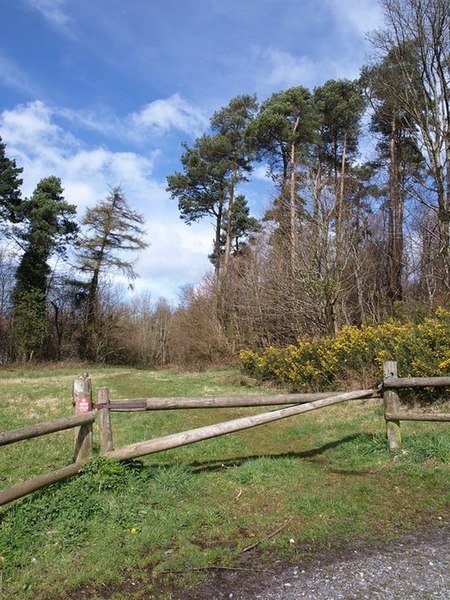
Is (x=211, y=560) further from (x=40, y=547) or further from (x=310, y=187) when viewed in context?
(x=310, y=187)

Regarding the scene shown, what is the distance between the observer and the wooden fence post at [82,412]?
15.8 ft

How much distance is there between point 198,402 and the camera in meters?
5.40

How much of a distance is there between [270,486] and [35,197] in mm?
34717

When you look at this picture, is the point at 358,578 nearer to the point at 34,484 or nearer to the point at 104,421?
the point at 34,484

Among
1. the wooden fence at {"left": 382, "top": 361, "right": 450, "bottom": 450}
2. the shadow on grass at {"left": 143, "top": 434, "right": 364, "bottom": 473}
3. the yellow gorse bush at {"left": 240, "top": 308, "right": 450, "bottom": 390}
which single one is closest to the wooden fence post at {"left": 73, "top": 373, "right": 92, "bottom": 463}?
the shadow on grass at {"left": 143, "top": 434, "right": 364, "bottom": 473}

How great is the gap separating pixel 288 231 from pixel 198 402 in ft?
51.4

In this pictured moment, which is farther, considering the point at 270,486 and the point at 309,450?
the point at 309,450

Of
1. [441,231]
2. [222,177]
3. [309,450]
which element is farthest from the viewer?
[222,177]

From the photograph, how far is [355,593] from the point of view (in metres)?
2.94

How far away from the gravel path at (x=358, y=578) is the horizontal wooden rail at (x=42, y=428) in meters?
2.04

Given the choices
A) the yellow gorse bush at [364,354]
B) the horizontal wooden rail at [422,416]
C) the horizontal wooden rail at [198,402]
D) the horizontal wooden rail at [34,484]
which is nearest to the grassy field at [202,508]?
the horizontal wooden rail at [34,484]

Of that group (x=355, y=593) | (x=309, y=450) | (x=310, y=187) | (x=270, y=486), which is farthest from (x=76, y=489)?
(x=310, y=187)

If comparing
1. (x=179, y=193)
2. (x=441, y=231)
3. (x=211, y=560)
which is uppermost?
(x=179, y=193)

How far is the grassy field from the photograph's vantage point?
134 inches
